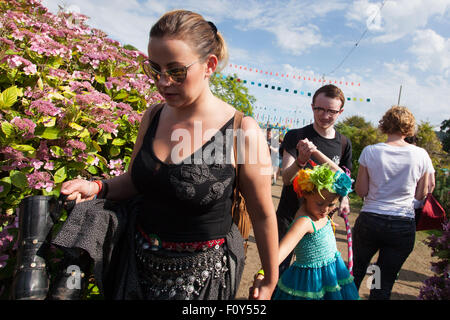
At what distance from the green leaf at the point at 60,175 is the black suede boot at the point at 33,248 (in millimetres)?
886

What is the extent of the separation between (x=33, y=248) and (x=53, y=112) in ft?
3.54

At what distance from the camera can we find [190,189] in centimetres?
127

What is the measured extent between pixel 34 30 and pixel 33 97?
37.9 inches

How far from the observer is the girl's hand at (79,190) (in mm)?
1406

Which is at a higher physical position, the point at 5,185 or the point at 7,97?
the point at 7,97

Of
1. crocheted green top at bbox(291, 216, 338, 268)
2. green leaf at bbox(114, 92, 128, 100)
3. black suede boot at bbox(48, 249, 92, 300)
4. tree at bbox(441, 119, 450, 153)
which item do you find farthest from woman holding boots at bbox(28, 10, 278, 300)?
tree at bbox(441, 119, 450, 153)

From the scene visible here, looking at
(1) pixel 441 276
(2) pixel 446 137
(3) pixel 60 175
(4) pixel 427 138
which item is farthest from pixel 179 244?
(2) pixel 446 137

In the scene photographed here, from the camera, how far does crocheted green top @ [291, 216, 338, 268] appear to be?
2.22 m

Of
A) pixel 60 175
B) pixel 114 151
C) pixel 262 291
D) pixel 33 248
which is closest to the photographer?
pixel 33 248

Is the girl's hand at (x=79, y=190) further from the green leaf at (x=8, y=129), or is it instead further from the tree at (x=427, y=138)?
the tree at (x=427, y=138)

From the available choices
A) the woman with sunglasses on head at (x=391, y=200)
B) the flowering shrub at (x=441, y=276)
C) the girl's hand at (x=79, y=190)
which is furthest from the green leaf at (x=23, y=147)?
the flowering shrub at (x=441, y=276)

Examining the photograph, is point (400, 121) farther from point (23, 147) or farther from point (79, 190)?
point (23, 147)

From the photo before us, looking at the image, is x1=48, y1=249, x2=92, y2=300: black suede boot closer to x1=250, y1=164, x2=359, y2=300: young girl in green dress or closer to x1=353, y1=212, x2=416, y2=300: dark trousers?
x1=250, y1=164, x2=359, y2=300: young girl in green dress
